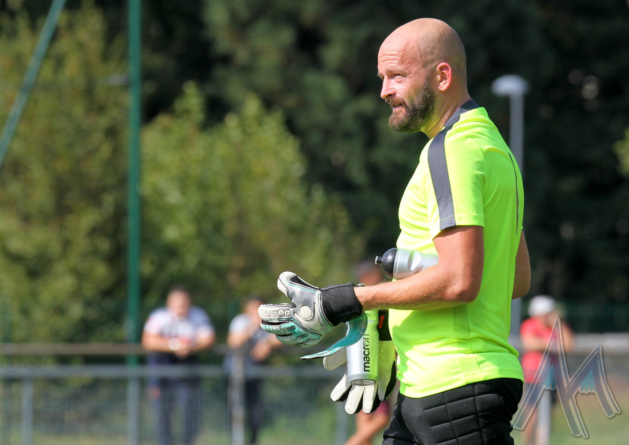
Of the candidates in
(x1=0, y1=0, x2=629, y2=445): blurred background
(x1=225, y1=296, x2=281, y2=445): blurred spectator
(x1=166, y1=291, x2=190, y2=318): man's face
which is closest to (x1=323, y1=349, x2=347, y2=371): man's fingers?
(x1=0, y1=0, x2=629, y2=445): blurred background

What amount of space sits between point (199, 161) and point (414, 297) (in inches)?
536

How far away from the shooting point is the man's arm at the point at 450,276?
223 cm

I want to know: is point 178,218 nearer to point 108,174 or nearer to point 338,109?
point 108,174

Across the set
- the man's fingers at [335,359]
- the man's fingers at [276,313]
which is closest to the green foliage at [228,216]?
the man's fingers at [335,359]

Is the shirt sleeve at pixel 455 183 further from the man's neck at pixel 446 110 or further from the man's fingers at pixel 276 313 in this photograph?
the man's fingers at pixel 276 313

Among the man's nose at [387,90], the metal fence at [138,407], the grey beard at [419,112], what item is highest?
the man's nose at [387,90]

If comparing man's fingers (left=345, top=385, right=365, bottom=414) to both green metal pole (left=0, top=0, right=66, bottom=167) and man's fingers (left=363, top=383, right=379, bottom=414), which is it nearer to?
man's fingers (left=363, top=383, right=379, bottom=414)

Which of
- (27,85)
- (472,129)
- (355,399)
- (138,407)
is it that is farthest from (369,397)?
(27,85)

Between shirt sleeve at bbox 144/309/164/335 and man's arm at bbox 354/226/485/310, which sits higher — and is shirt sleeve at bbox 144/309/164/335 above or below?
above

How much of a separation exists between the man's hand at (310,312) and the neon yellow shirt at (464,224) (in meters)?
0.21

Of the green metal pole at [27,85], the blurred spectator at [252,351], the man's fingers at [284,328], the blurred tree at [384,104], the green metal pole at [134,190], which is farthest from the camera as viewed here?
the blurred tree at [384,104]

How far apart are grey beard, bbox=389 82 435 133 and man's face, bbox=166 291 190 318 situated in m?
6.66

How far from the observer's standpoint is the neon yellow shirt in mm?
2264

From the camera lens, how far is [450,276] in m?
2.23
